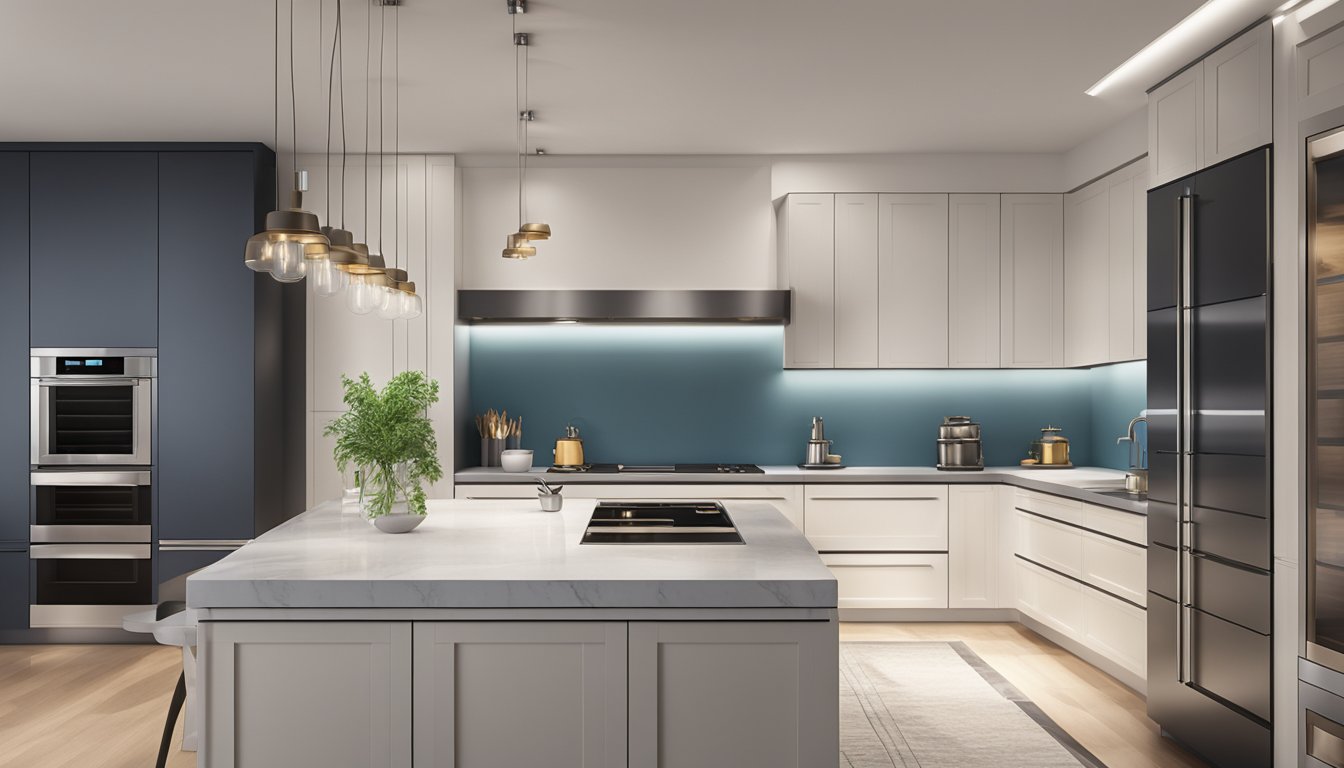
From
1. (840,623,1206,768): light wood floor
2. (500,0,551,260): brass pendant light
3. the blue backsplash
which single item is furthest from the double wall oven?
(840,623,1206,768): light wood floor

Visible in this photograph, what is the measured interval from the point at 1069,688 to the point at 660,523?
7.63ft

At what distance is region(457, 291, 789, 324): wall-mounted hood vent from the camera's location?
5.22 m

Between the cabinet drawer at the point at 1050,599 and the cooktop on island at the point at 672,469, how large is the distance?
1569 mm

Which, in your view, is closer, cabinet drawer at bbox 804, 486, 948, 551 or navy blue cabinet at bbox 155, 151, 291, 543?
navy blue cabinet at bbox 155, 151, 291, 543

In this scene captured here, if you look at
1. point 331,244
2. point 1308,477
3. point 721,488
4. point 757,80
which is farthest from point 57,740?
point 1308,477

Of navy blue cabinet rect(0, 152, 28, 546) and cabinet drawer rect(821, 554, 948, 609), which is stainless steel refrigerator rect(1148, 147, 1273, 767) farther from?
navy blue cabinet rect(0, 152, 28, 546)

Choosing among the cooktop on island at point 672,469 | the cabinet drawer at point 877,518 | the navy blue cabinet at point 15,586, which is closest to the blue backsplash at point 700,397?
the cooktop on island at point 672,469

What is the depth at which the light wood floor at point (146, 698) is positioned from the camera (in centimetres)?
343

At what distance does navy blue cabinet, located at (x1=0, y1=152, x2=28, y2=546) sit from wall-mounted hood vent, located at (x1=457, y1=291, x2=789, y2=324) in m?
2.38

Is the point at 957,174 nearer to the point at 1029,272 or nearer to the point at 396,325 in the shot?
the point at 1029,272

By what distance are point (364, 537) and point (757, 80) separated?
8.56 ft

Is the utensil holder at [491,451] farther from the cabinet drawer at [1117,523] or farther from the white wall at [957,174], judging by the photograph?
the cabinet drawer at [1117,523]

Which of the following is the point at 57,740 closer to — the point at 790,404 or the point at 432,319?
the point at 432,319

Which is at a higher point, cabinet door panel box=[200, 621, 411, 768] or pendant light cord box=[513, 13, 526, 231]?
pendant light cord box=[513, 13, 526, 231]
